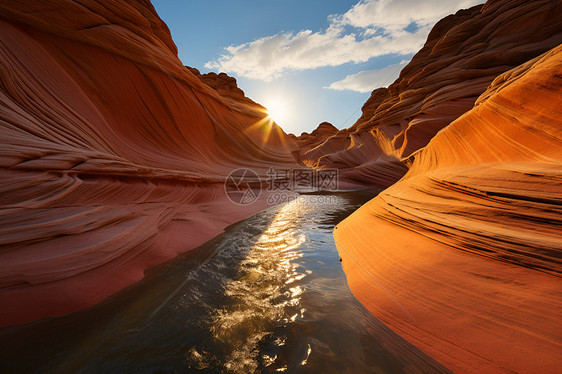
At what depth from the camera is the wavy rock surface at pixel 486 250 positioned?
141 centimetres

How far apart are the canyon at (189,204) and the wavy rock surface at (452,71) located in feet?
15.5

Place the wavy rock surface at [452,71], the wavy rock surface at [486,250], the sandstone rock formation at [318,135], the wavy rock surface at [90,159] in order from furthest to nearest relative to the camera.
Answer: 1. the sandstone rock formation at [318,135]
2. the wavy rock surface at [452,71]
3. the wavy rock surface at [90,159]
4. the wavy rock surface at [486,250]

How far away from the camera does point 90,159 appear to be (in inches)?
141

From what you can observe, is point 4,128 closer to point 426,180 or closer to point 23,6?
point 23,6

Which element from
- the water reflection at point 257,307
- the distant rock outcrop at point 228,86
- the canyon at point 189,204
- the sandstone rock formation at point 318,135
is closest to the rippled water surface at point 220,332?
the water reflection at point 257,307

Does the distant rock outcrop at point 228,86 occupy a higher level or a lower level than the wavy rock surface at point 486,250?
higher

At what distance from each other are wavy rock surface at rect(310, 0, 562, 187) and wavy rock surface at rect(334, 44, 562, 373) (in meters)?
4.48

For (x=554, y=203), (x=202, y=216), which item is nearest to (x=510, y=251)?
(x=554, y=203)

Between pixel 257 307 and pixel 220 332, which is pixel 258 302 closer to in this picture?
pixel 257 307

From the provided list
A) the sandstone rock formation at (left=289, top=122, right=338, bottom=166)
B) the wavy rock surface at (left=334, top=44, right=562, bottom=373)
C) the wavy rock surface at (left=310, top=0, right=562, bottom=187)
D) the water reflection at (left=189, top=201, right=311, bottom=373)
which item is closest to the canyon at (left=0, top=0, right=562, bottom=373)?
the wavy rock surface at (left=334, top=44, right=562, bottom=373)

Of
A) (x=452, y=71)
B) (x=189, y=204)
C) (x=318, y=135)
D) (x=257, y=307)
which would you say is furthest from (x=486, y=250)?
(x=318, y=135)

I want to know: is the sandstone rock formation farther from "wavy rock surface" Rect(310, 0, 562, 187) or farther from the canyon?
the canyon

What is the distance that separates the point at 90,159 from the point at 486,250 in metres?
5.85

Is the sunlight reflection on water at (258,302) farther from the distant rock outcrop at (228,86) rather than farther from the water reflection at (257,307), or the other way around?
the distant rock outcrop at (228,86)
